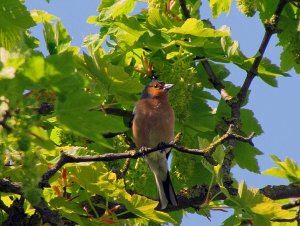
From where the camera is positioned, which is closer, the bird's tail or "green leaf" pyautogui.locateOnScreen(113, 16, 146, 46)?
the bird's tail

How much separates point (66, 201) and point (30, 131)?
6.92 feet

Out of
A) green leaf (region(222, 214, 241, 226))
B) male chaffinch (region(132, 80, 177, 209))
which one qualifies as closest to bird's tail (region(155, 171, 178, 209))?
male chaffinch (region(132, 80, 177, 209))

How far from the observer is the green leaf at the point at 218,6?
21.9 feet

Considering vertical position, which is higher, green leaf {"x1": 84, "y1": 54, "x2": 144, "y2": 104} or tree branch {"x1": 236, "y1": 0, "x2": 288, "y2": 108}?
tree branch {"x1": 236, "y1": 0, "x2": 288, "y2": 108}

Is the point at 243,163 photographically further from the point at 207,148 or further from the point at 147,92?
the point at 207,148

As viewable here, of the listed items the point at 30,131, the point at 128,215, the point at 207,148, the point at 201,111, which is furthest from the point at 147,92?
the point at 30,131

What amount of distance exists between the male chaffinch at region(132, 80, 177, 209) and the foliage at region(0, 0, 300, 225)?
7.3 inches

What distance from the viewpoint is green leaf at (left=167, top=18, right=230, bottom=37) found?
562 centimetres

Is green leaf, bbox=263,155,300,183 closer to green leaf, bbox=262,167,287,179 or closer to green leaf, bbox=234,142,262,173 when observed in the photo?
green leaf, bbox=262,167,287,179

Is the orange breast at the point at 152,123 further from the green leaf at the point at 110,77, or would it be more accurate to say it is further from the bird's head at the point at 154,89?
the green leaf at the point at 110,77

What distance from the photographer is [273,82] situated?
260 inches

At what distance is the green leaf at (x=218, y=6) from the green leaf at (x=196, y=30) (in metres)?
1.01

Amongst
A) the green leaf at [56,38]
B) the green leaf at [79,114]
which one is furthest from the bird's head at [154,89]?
the green leaf at [79,114]

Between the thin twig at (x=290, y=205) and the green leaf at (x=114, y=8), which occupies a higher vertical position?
the green leaf at (x=114, y=8)
